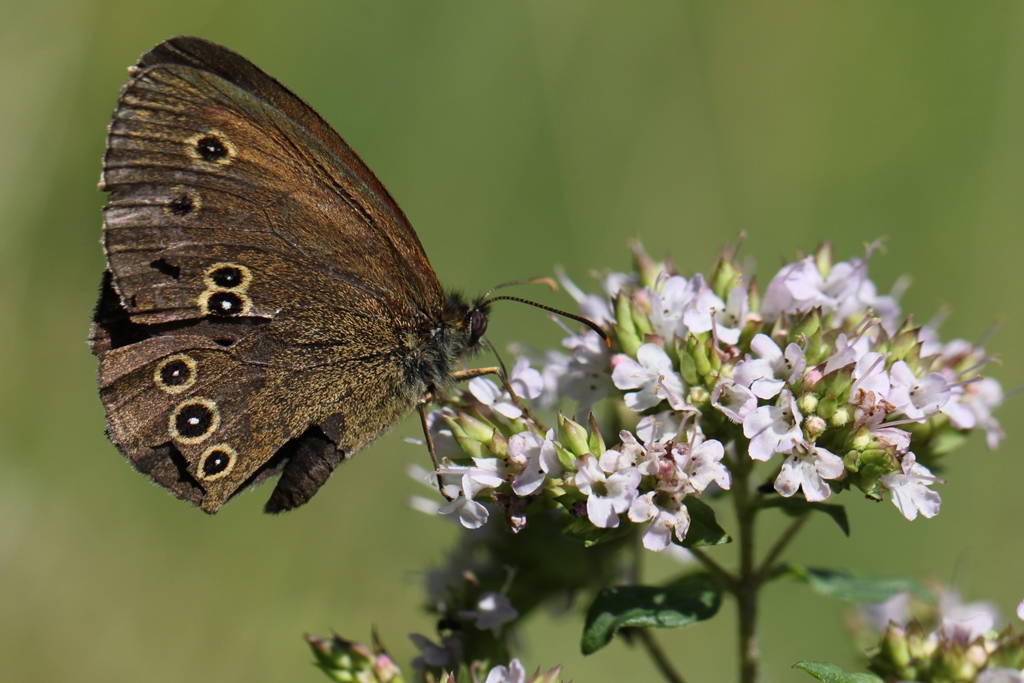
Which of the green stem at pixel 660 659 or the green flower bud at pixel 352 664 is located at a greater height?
the green stem at pixel 660 659

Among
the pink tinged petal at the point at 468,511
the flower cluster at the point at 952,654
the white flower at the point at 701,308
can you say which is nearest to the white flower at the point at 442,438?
the pink tinged petal at the point at 468,511

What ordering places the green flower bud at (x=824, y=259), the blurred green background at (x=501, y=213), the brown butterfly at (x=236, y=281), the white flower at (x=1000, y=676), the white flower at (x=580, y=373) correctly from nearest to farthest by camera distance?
the white flower at (x=1000, y=676), the brown butterfly at (x=236, y=281), the white flower at (x=580, y=373), the green flower bud at (x=824, y=259), the blurred green background at (x=501, y=213)

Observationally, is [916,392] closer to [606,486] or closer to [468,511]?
[606,486]

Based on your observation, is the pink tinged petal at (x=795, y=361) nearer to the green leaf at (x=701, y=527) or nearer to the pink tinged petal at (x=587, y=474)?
the green leaf at (x=701, y=527)

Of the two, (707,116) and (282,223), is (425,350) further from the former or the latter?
(707,116)

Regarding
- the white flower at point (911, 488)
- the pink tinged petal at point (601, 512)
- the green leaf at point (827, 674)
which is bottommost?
the green leaf at point (827, 674)

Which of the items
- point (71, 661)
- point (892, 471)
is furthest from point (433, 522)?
point (892, 471)
